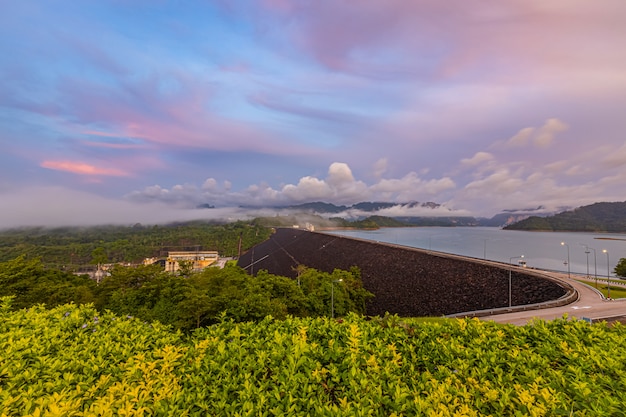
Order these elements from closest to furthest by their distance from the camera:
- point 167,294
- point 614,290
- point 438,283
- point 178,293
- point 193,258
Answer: point 167,294
point 178,293
point 614,290
point 438,283
point 193,258

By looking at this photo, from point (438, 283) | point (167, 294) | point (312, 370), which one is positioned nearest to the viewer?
point (312, 370)

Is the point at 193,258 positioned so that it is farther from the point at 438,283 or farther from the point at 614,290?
the point at 614,290

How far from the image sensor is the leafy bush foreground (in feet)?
10.6

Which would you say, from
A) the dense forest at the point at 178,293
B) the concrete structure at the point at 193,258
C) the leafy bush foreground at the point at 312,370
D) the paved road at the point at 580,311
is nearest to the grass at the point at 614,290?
the paved road at the point at 580,311

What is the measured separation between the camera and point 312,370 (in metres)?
3.84

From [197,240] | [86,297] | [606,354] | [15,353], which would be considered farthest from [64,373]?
[197,240]

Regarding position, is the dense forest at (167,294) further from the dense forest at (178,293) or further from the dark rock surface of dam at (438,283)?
the dark rock surface of dam at (438,283)

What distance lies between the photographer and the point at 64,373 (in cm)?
363

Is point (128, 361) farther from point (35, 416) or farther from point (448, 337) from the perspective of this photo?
point (448, 337)

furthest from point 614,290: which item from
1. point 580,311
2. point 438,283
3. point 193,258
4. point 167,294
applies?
point 193,258

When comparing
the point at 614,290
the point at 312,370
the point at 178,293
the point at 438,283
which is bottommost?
the point at 614,290

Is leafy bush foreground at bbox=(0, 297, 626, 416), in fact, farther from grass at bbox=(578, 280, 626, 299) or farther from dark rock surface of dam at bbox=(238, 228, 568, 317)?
grass at bbox=(578, 280, 626, 299)

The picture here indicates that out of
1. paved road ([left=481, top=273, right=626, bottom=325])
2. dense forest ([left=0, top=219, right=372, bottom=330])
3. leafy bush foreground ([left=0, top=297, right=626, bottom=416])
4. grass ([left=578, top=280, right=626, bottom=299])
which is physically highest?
leafy bush foreground ([left=0, top=297, right=626, bottom=416])

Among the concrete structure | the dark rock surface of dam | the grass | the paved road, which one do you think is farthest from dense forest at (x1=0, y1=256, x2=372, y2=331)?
the concrete structure
